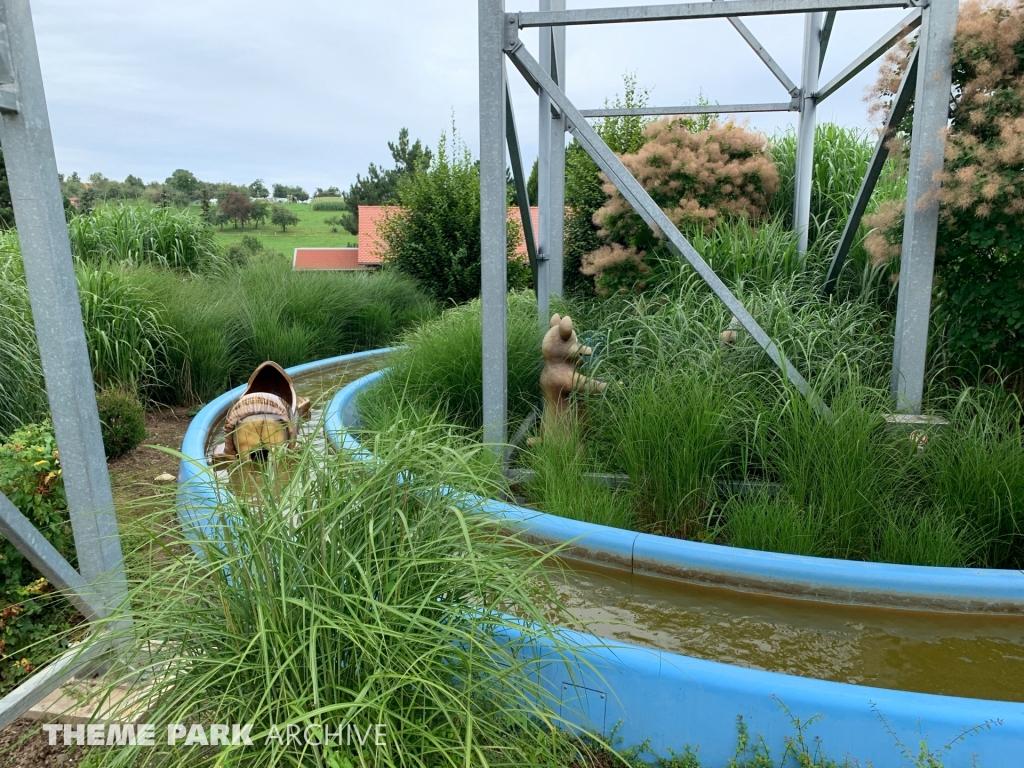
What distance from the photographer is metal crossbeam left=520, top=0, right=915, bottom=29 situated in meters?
3.66

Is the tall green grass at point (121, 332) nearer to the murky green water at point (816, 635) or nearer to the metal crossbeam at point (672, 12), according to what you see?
the metal crossbeam at point (672, 12)

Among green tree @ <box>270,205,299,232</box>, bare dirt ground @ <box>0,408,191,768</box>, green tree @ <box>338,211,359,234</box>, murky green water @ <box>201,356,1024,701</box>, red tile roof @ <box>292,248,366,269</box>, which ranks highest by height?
green tree @ <box>270,205,299,232</box>

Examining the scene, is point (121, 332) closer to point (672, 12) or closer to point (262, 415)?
point (262, 415)

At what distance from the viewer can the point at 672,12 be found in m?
3.84

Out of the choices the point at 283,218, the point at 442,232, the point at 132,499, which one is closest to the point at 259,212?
the point at 283,218

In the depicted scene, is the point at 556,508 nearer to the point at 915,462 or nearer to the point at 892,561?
the point at 892,561

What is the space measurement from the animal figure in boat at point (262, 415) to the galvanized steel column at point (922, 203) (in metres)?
3.15

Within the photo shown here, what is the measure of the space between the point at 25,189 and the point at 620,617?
7.79 feet

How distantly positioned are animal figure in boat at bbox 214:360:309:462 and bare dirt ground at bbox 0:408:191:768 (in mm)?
441

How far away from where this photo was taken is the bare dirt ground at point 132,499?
197 centimetres

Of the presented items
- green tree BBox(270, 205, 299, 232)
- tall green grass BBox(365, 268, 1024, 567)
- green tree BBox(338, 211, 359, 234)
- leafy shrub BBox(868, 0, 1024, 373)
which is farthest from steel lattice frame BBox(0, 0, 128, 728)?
green tree BBox(270, 205, 299, 232)

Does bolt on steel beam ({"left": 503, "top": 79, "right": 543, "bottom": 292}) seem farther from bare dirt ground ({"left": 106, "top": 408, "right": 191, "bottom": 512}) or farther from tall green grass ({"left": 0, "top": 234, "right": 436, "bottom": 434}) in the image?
tall green grass ({"left": 0, "top": 234, "right": 436, "bottom": 434})

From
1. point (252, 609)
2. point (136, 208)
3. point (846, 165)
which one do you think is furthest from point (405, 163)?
point (252, 609)

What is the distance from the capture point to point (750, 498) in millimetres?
3318
